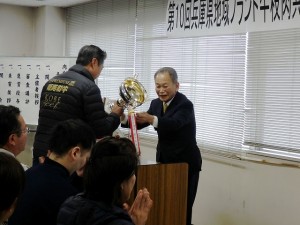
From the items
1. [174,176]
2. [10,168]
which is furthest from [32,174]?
[174,176]

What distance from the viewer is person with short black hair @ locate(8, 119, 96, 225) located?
158cm

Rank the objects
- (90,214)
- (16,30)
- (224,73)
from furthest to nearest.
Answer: (16,30) < (224,73) < (90,214)

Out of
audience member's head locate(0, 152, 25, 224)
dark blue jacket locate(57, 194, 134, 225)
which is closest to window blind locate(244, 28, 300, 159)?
dark blue jacket locate(57, 194, 134, 225)

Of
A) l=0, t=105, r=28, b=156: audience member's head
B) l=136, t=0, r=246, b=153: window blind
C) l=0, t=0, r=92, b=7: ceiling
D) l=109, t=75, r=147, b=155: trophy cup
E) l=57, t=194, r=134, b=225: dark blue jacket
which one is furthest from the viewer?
l=0, t=0, r=92, b=7: ceiling

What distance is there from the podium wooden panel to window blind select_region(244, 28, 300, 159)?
942 mm

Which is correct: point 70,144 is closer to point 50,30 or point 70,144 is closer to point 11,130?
point 11,130

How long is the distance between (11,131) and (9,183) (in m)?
1.04

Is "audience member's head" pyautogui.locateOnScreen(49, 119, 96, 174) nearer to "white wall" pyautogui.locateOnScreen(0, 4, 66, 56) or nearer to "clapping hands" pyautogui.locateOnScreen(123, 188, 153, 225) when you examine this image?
"clapping hands" pyautogui.locateOnScreen(123, 188, 153, 225)

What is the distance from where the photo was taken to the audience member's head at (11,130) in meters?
1.99

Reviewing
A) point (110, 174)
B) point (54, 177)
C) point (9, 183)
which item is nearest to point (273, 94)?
point (54, 177)

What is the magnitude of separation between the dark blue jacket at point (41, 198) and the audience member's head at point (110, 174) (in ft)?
0.91

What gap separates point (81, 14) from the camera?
18.1ft

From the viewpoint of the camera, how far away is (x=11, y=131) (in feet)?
6.59

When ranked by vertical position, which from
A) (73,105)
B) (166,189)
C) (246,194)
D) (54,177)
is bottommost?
(246,194)
